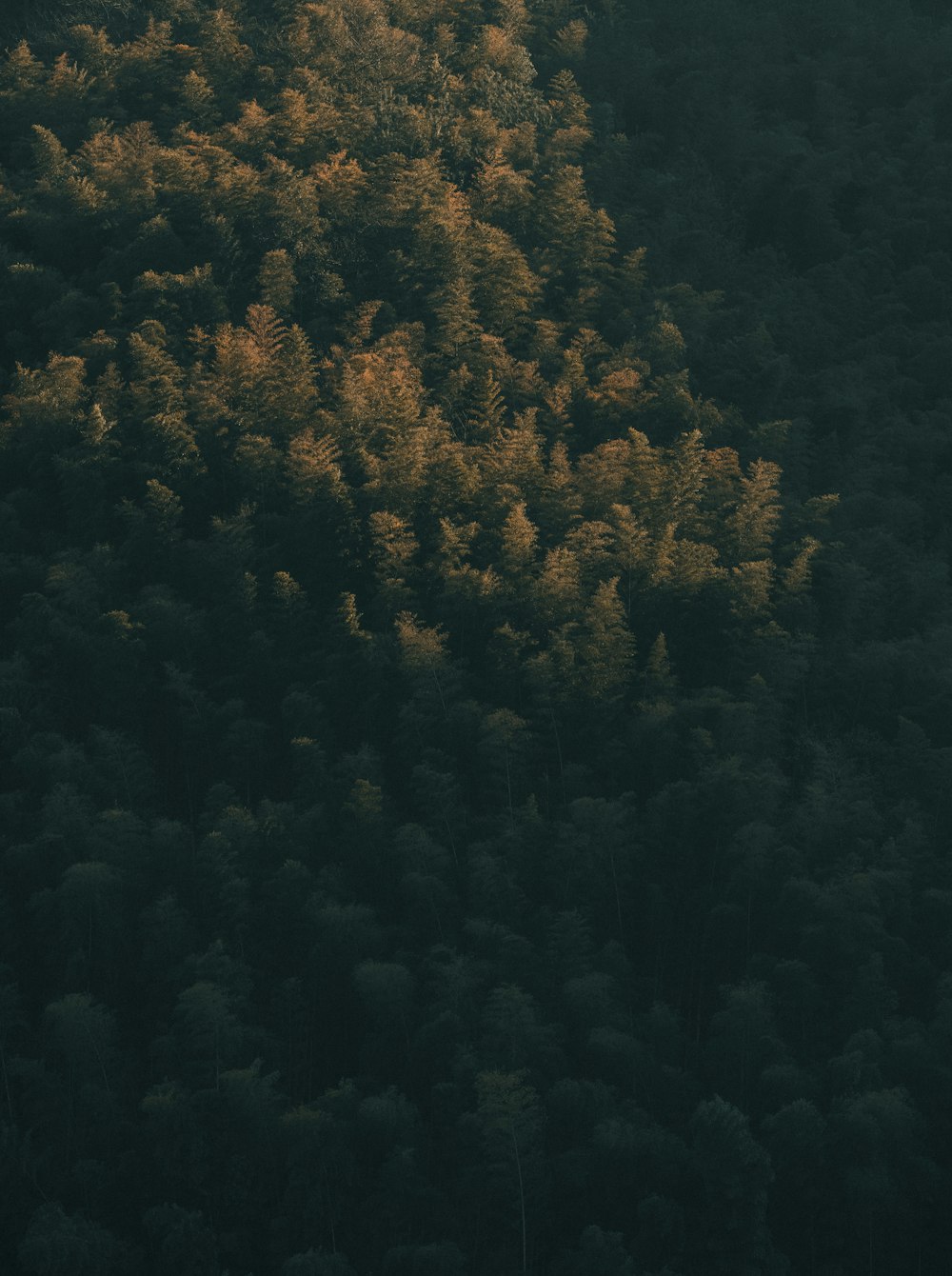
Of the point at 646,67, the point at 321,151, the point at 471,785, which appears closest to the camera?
the point at 471,785

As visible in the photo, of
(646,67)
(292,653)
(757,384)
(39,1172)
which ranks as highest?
(646,67)

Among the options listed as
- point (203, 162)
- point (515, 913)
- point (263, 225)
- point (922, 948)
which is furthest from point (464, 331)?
point (922, 948)

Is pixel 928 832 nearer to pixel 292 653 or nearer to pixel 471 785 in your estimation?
pixel 471 785

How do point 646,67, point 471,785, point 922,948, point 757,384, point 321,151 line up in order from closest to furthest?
1. point 922,948
2. point 471,785
3. point 757,384
4. point 321,151
5. point 646,67

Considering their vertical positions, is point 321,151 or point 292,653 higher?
point 321,151

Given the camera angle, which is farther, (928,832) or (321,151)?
(321,151)

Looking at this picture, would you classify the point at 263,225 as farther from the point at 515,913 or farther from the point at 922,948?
the point at 922,948
